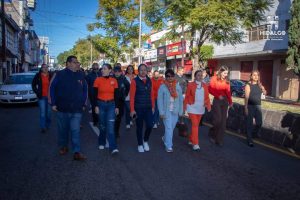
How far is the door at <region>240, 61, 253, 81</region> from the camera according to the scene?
1252 inches

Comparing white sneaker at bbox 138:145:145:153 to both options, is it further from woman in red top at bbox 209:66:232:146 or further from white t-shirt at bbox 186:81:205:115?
woman in red top at bbox 209:66:232:146

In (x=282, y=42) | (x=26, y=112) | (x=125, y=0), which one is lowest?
(x=26, y=112)

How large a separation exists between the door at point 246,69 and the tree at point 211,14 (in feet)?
36.2

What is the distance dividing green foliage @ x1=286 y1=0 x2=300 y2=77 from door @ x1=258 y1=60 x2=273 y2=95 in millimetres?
6536

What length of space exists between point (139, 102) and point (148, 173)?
1748mm

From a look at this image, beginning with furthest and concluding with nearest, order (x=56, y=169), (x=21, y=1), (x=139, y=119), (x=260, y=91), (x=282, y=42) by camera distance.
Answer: (x=21, y=1) → (x=282, y=42) → (x=260, y=91) → (x=139, y=119) → (x=56, y=169)

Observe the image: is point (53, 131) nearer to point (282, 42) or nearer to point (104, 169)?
point (104, 169)

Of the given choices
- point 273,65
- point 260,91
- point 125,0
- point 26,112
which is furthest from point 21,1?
point 260,91

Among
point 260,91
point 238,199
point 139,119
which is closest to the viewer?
point 238,199

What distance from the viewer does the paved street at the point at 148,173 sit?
4477 millimetres

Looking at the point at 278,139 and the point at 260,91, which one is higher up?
the point at 260,91

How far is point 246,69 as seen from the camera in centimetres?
3238

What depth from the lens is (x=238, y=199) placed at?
4312 mm

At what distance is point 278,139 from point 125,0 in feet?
90.3
